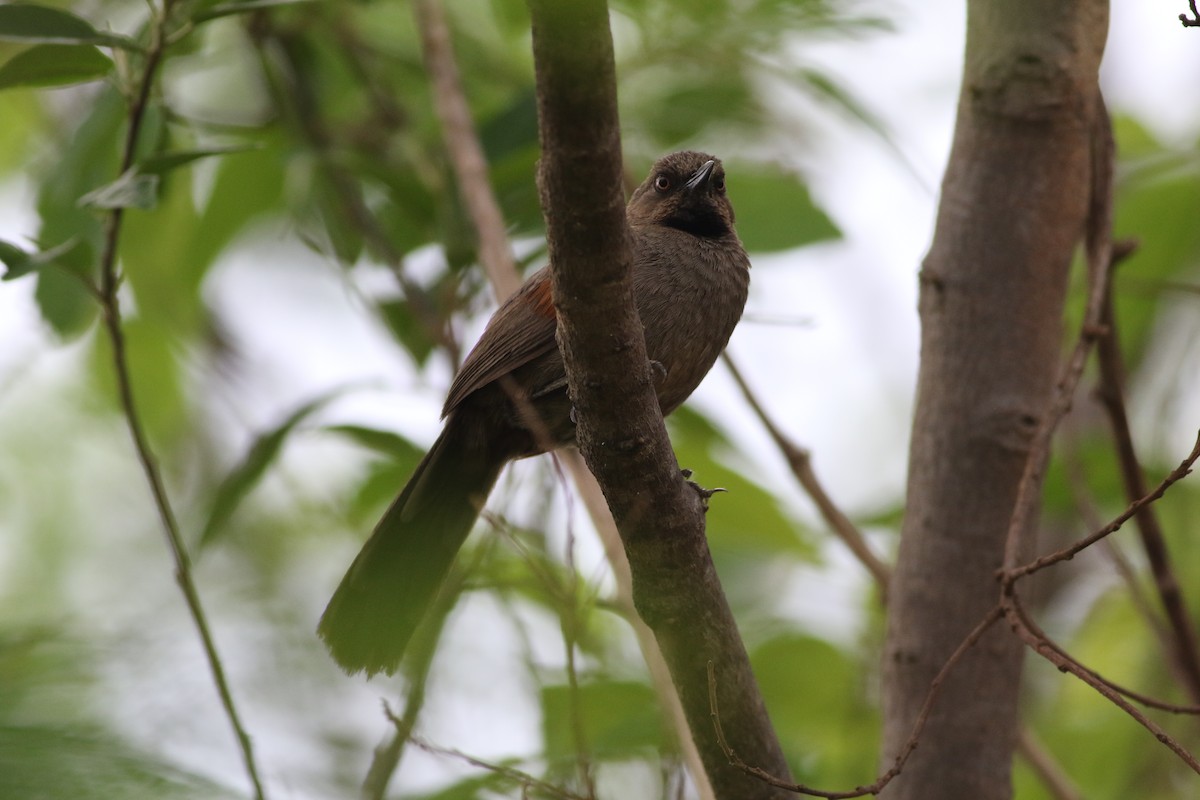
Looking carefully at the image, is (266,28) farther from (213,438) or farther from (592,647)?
(213,438)

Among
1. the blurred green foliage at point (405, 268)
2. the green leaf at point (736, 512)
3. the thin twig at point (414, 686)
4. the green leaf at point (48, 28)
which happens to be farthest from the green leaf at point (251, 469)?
the green leaf at point (48, 28)

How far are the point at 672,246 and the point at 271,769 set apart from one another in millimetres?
1717

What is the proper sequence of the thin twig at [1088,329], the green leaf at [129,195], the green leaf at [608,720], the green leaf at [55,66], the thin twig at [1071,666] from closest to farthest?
the thin twig at [1071,666] < the green leaf at [129,195] < the green leaf at [55,66] < the thin twig at [1088,329] < the green leaf at [608,720]

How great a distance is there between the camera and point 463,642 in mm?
4441

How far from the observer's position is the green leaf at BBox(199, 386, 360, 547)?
11.2ft

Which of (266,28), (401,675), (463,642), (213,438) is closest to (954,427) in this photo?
(401,675)

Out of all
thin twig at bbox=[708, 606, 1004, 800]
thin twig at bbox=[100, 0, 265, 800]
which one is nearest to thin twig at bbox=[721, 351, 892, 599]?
thin twig at bbox=[708, 606, 1004, 800]

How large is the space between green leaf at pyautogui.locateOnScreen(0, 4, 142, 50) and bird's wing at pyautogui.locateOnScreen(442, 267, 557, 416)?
44.8 inches

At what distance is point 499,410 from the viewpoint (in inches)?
135

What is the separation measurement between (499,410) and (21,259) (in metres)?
1.33

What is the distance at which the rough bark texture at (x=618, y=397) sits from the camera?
67.0 inches

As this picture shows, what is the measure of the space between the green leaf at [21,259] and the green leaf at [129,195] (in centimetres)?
15

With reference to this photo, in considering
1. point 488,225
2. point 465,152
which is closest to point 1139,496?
point 488,225

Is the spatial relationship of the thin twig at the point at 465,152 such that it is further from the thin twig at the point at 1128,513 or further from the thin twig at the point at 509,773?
the thin twig at the point at 1128,513
